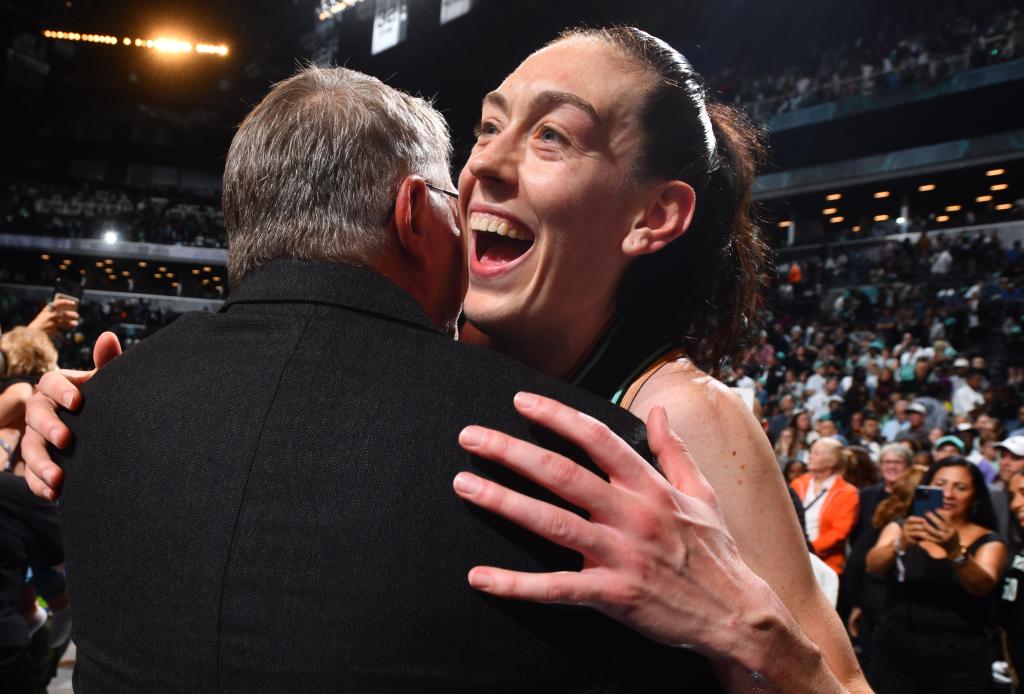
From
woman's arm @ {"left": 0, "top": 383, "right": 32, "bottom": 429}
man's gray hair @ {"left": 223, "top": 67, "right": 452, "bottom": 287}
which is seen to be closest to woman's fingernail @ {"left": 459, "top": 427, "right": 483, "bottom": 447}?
man's gray hair @ {"left": 223, "top": 67, "right": 452, "bottom": 287}

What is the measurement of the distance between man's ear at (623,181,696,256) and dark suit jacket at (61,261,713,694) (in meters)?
0.67

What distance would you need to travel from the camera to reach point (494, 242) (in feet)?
5.28

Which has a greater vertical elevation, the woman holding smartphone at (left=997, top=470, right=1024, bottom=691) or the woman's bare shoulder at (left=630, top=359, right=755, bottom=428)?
the woman's bare shoulder at (left=630, top=359, right=755, bottom=428)

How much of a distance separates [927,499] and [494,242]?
3.20 metres

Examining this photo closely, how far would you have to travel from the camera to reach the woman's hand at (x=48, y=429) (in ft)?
3.80

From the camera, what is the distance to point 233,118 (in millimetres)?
35719

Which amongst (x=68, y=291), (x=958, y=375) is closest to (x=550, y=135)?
(x=68, y=291)

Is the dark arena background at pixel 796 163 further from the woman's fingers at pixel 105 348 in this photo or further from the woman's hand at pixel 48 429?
the woman's hand at pixel 48 429

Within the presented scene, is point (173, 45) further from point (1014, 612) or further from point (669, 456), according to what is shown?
point (669, 456)

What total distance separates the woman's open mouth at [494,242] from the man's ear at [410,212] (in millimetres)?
327

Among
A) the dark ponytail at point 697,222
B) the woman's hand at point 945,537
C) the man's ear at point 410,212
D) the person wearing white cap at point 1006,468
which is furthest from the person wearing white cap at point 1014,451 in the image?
the man's ear at point 410,212

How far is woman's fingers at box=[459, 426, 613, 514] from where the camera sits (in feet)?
2.90

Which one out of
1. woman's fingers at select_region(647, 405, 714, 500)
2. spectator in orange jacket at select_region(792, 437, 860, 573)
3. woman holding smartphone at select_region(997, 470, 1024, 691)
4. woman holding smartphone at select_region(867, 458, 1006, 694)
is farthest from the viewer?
spectator in orange jacket at select_region(792, 437, 860, 573)

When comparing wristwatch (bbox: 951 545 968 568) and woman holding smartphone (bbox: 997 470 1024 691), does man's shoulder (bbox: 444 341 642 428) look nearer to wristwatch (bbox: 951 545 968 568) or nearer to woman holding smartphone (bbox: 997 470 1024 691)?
wristwatch (bbox: 951 545 968 568)
